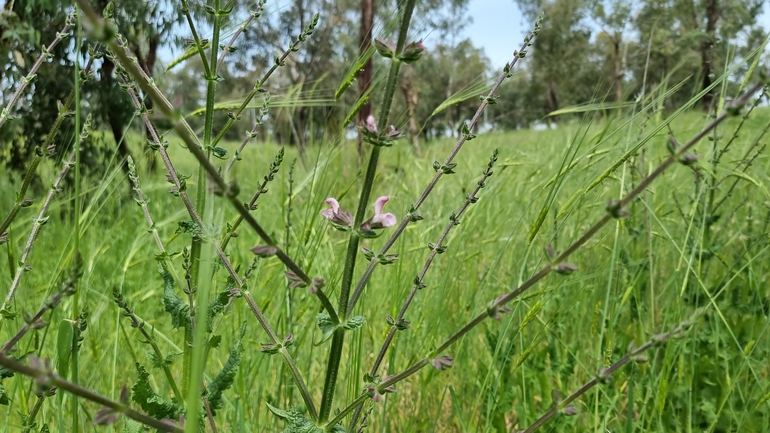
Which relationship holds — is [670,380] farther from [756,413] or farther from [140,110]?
[140,110]

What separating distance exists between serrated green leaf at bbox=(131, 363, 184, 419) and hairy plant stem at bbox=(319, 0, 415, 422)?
242mm

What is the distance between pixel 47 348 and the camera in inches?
60.2

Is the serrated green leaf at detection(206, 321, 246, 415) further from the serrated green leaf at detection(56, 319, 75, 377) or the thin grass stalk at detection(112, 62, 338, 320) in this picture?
the serrated green leaf at detection(56, 319, 75, 377)

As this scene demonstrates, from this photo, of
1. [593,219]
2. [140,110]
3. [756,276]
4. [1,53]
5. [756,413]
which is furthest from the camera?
[1,53]

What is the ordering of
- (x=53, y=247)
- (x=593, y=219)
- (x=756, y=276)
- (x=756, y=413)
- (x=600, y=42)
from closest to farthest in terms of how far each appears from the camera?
(x=756, y=413), (x=756, y=276), (x=593, y=219), (x=53, y=247), (x=600, y=42)

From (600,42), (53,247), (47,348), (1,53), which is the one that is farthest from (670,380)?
(600,42)

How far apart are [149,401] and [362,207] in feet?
1.37

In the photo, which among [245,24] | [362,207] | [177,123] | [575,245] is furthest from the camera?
[245,24]

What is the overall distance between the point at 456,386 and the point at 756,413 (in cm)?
71

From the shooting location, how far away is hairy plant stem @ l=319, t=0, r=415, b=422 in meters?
0.62

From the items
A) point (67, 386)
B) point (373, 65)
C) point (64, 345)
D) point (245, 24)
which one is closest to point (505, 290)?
point (245, 24)

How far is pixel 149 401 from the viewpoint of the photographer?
75 centimetres

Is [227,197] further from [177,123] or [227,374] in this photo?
[227,374]

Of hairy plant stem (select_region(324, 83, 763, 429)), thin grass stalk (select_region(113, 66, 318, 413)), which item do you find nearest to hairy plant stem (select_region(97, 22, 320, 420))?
thin grass stalk (select_region(113, 66, 318, 413))
